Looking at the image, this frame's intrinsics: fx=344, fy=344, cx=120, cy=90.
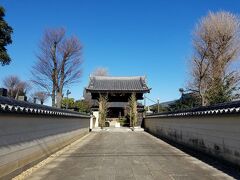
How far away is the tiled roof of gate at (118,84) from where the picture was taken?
44875mm

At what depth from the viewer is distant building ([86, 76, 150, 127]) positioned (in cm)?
4472

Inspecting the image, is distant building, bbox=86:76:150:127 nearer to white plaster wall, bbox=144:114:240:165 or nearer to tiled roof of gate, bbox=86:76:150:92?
tiled roof of gate, bbox=86:76:150:92

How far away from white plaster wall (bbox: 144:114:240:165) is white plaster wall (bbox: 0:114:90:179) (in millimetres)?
5772

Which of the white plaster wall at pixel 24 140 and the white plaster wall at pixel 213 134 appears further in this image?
the white plaster wall at pixel 213 134

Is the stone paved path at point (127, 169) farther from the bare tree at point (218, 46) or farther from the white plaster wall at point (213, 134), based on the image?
the bare tree at point (218, 46)

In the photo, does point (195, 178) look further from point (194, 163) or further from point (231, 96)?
point (231, 96)

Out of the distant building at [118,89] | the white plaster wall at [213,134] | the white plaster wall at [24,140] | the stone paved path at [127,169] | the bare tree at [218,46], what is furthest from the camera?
the distant building at [118,89]

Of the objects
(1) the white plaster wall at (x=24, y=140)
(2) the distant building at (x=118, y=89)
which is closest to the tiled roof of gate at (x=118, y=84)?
(2) the distant building at (x=118, y=89)

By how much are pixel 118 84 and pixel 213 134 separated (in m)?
36.1

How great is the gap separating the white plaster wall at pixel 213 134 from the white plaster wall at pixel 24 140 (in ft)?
18.9

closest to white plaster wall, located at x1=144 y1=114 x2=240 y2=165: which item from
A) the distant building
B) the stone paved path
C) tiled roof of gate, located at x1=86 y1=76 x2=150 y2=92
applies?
the stone paved path

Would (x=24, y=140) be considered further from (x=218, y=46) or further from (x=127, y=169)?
(x=218, y=46)

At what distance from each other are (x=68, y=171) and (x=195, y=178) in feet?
11.0

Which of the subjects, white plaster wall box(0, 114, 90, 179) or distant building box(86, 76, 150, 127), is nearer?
white plaster wall box(0, 114, 90, 179)
